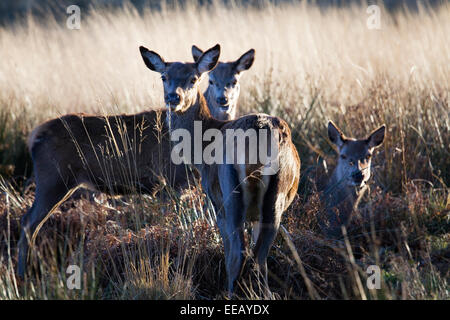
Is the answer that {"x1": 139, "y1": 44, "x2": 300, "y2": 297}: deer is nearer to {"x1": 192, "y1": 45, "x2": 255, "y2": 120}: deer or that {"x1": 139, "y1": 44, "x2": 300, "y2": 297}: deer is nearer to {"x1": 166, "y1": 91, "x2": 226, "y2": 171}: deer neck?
{"x1": 166, "y1": 91, "x2": 226, "y2": 171}: deer neck

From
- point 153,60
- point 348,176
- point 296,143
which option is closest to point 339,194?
point 348,176

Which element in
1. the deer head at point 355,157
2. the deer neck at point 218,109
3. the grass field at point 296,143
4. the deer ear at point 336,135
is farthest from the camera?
the deer neck at point 218,109

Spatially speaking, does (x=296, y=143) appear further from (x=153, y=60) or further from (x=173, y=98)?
(x=173, y=98)

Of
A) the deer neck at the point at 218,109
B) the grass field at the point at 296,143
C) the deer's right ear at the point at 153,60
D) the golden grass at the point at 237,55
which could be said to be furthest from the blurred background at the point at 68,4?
the deer's right ear at the point at 153,60

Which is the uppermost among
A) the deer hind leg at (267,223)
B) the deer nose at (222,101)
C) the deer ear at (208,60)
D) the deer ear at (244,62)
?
the deer ear at (208,60)

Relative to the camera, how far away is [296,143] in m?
8.12

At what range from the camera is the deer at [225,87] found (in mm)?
8008

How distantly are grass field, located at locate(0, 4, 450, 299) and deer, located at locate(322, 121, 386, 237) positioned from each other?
17 centimetres

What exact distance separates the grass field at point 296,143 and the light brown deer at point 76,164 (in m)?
0.21

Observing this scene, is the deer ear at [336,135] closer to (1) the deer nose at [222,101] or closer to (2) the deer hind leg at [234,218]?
(1) the deer nose at [222,101]

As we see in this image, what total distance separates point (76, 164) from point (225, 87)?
7.85 ft

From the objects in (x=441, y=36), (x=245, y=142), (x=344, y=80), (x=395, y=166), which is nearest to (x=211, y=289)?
(x=245, y=142)

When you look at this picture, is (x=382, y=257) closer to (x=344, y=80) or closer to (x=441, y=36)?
(x=344, y=80)

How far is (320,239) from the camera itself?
5766 mm
